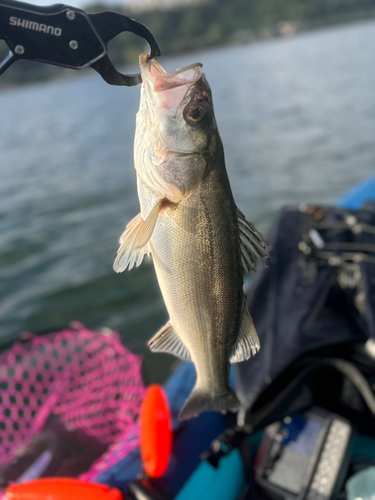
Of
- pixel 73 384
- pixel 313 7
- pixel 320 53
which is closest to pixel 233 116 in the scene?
pixel 73 384

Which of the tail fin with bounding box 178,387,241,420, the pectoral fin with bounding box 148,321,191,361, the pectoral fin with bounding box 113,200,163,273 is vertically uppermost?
the pectoral fin with bounding box 113,200,163,273

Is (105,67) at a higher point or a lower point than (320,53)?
lower

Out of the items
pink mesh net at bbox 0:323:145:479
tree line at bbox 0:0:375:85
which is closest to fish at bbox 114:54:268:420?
pink mesh net at bbox 0:323:145:479

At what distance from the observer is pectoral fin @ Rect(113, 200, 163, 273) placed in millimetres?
1290

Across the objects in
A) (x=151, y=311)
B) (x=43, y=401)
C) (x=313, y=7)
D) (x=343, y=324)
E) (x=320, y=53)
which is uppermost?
(x=313, y=7)

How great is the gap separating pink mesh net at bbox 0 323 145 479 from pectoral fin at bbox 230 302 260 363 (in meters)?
2.23

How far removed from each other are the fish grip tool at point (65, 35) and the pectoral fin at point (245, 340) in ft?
2.87

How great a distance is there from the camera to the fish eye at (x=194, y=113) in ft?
4.59

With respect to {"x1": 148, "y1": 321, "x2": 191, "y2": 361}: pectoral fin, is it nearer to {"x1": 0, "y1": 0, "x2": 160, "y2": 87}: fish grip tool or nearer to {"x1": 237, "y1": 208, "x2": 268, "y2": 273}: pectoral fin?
{"x1": 237, "y1": 208, "x2": 268, "y2": 273}: pectoral fin

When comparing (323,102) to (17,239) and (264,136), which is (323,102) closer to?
(264,136)

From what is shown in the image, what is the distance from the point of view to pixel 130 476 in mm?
2936

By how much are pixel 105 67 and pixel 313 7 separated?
81.0 m

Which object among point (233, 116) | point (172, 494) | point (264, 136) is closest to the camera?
point (172, 494)

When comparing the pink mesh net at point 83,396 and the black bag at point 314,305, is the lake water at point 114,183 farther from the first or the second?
the black bag at point 314,305
